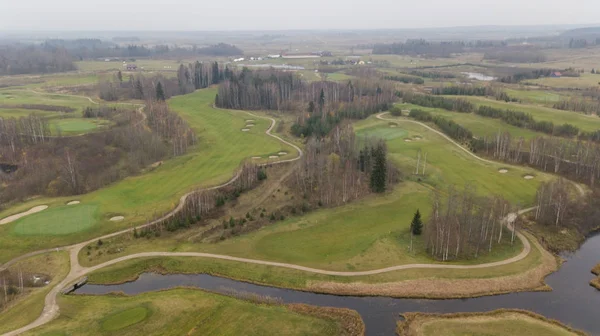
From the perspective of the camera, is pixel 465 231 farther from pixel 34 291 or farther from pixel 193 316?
pixel 34 291

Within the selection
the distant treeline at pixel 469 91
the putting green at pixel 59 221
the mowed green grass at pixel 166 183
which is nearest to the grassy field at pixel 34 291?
the mowed green grass at pixel 166 183

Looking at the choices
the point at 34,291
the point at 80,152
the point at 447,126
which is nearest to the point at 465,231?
the point at 34,291

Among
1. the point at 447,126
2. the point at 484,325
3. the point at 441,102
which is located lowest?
the point at 484,325

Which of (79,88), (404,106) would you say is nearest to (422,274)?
(404,106)

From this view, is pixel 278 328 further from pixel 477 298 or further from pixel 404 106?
pixel 404 106

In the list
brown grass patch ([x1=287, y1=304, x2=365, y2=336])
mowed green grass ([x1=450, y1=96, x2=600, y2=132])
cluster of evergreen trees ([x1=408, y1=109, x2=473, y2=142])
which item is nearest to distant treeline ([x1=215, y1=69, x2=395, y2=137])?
cluster of evergreen trees ([x1=408, y1=109, x2=473, y2=142])

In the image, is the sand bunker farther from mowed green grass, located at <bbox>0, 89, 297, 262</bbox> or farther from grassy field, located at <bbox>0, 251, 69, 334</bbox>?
grassy field, located at <bbox>0, 251, 69, 334</bbox>
